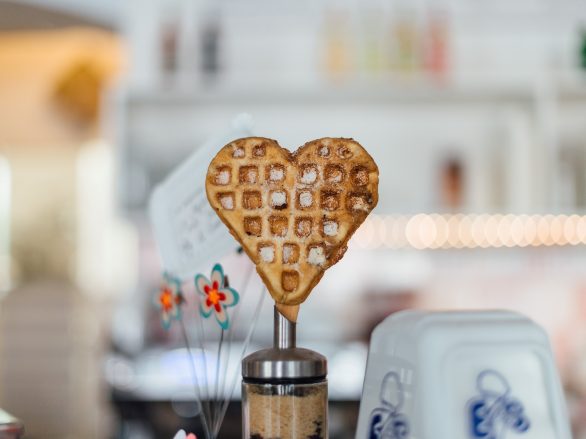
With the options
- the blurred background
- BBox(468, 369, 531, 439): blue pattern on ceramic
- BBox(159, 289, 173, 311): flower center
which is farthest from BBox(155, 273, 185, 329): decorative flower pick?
the blurred background

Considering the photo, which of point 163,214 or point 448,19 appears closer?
point 163,214

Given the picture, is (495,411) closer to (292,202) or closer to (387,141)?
(292,202)

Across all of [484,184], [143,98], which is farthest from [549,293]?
[143,98]

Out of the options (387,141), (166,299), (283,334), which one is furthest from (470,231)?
(283,334)

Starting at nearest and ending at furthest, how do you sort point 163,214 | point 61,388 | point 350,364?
1. point 163,214
2. point 350,364
3. point 61,388

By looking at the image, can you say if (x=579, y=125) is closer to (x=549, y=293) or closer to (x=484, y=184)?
(x=484, y=184)

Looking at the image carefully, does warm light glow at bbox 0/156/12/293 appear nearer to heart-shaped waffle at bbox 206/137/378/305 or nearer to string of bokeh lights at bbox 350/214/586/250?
string of bokeh lights at bbox 350/214/586/250

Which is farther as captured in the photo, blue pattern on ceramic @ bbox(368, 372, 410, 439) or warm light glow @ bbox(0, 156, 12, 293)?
warm light glow @ bbox(0, 156, 12, 293)
